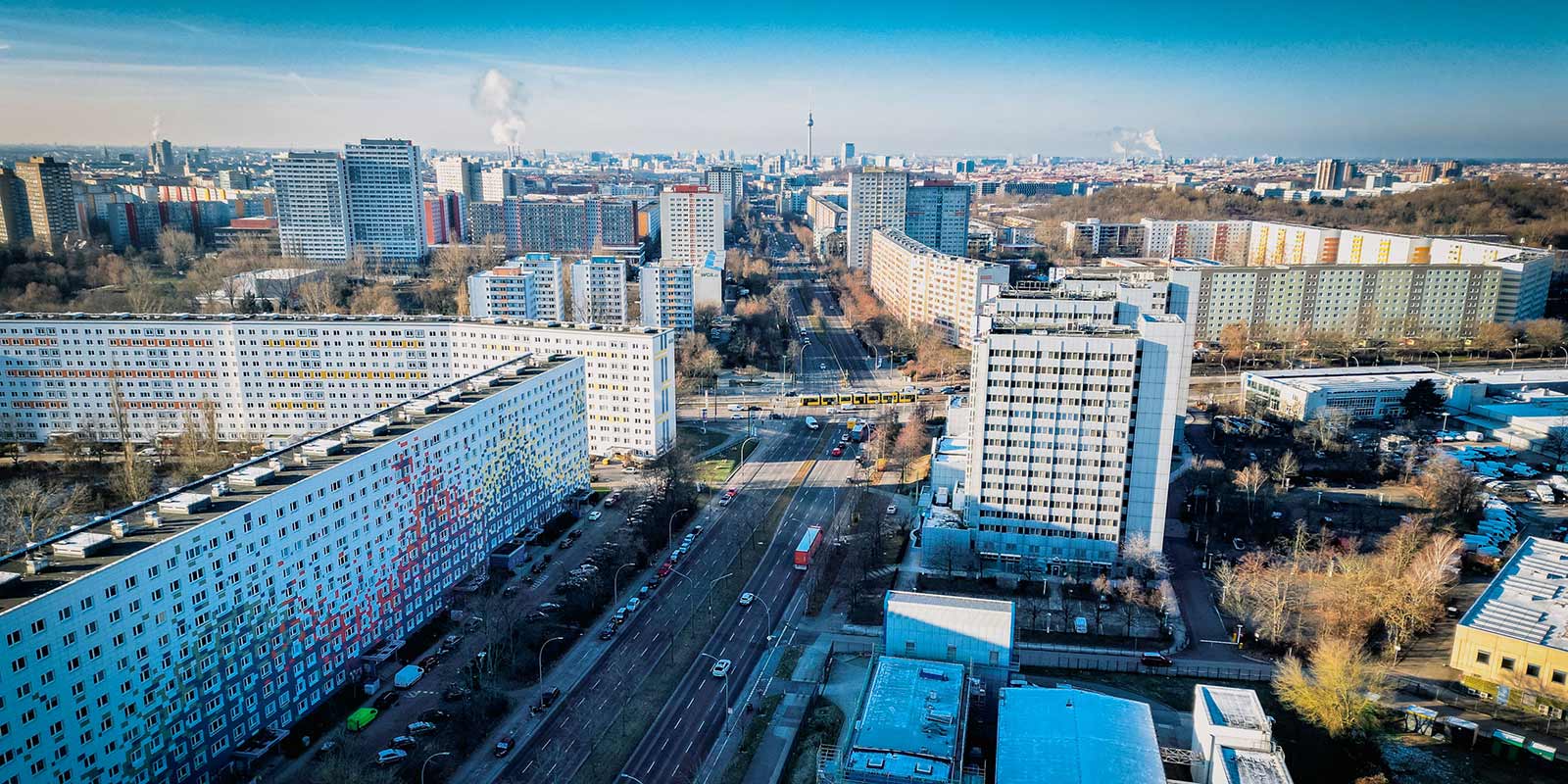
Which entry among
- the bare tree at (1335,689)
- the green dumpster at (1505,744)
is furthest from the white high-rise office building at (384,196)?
the green dumpster at (1505,744)

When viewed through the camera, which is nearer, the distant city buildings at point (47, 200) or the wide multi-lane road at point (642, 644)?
the wide multi-lane road at point (642, 644)

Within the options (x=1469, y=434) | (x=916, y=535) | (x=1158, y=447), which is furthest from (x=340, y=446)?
(x=1469, y=434)

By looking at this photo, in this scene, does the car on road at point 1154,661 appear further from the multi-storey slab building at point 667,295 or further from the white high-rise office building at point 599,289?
the white high-rise office building at point 599,289

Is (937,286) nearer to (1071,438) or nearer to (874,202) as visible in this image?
(874,202)

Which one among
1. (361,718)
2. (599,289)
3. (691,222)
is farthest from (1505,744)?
(691,222)

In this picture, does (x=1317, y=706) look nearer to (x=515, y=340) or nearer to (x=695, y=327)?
(x=515, y=340)

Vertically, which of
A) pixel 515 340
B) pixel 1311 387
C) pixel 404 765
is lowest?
pixel 404 765

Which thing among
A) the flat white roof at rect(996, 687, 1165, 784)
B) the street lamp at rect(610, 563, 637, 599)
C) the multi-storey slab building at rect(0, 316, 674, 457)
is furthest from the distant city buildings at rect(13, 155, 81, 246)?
the flat white roof at rect(996, 687, 1165, 784)
